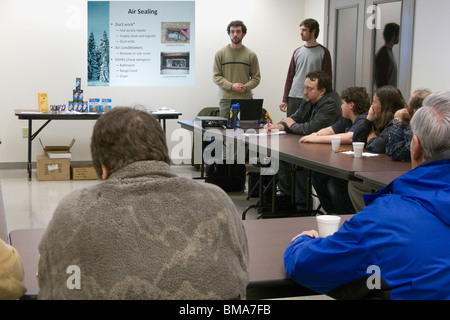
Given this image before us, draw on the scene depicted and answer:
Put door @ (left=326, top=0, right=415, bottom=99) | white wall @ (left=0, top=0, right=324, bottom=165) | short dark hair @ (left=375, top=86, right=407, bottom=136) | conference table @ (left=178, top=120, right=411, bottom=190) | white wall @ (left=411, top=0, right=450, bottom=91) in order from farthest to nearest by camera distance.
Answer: white wall @ (left=0, top=0, right=324, bottom=165)
door @ (left=326, top=0, right=415, bottom=99)
white wall @ (left=411, top=0, right=450, bottom=91)
short dark hair @ (left=375, top=86, right=407, bottom=136)
conference table @ (left=178, top=120, right=411, bottom=190)

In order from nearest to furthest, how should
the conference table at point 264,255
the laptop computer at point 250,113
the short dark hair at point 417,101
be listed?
the conference table at point 264,255 → the short dark hair at point 417,101 → the laptop computer at point 250,113

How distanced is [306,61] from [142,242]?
535 centimetres

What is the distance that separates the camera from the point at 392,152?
353 centimetres

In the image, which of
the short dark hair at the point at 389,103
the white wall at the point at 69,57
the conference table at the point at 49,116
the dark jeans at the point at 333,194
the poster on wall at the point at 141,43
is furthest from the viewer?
the poster on wall at the point at 141,43

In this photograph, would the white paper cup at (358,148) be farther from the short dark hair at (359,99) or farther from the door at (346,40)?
the door at (346,40)

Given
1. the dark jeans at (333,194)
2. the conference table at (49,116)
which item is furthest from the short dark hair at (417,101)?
the conference table at (49,116)

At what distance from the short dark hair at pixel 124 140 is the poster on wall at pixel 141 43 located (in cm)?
610

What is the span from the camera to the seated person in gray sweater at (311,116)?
4871mm

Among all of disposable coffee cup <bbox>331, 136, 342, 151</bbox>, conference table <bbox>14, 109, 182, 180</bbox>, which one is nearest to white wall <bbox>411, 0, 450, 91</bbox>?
disposable coffee cup <bbox>331, 136, 342, 151</bbox>

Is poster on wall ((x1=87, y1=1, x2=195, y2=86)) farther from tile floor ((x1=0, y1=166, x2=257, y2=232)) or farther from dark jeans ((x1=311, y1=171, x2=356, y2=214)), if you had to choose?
dark jeans ((x1=311, y1=171, x2=356, y2=214))

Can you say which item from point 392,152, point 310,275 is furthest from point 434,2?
point 310,275

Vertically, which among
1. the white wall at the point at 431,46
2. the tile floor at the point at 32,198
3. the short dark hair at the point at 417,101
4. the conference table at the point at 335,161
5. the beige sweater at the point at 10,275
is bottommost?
the tile floor at the point at 32,198

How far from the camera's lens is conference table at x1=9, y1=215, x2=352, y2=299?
5.45 feet

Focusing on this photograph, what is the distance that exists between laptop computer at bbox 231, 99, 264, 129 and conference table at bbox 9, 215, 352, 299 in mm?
3059
